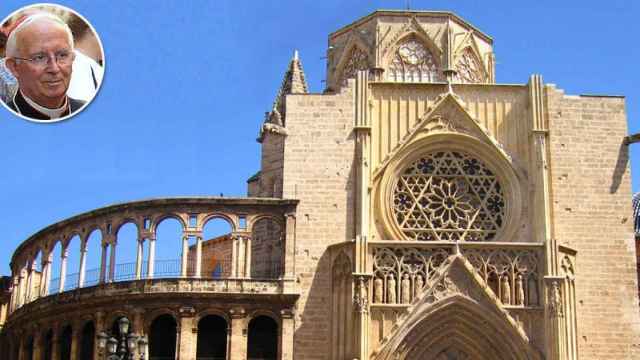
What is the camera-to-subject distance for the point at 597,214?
110ft

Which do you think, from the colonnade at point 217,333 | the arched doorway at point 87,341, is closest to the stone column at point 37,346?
the arched doorway at point 87,341

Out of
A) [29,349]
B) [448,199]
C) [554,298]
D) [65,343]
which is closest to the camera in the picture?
[554,298]

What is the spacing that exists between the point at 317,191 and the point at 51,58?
9.69m

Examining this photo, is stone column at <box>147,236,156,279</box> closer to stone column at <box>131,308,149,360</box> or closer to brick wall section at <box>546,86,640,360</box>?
stone column at <box>131,308,149,360</box>

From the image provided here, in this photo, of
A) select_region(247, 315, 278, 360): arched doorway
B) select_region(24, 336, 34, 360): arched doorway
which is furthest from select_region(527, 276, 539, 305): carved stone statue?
select_region(24, 336, 34, 360): arched doorway

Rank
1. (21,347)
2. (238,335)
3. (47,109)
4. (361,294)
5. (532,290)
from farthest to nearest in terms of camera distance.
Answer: (21,347)
(238,335)
(532,290)
(361,294)
(47,109)

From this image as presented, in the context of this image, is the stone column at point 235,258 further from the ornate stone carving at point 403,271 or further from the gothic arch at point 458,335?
the gothic arch at point 458,335

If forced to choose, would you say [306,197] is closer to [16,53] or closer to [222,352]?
[222,352]

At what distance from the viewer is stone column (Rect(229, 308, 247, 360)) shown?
104 feet

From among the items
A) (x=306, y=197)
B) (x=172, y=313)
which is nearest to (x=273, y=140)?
(x=306, y=197)

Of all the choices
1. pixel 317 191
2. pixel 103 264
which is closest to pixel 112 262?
pixel 103 264

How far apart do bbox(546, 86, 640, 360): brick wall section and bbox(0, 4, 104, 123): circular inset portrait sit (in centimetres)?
1429

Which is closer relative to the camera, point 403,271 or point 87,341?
point 403,271

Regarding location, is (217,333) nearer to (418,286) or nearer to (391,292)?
(391,292)
